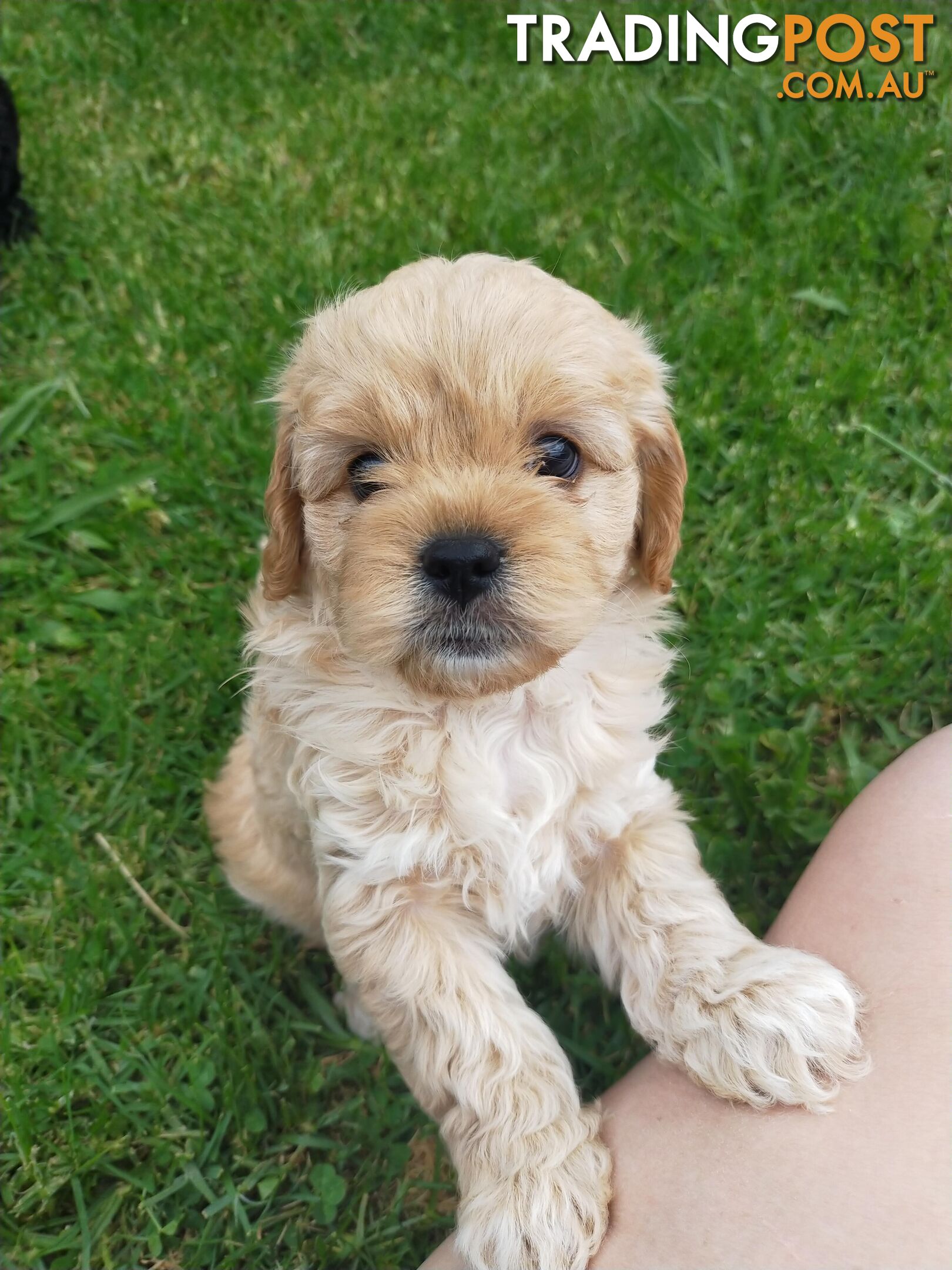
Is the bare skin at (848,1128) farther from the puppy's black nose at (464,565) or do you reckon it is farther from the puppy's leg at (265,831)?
the puppy's black nose at (464,565)

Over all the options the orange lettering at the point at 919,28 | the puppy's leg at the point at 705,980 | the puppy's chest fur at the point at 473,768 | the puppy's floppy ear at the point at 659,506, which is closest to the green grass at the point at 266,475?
the orange lettering at the point at 919,28

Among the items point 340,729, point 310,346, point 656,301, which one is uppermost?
point 310,346

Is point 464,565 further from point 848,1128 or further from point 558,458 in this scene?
point 848,1128

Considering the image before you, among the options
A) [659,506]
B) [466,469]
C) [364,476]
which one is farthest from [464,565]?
[659,506]

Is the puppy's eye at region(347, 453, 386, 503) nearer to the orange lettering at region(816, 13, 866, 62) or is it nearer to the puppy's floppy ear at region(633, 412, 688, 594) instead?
the puppy's floppy ear at region(633, 412, 688, 594)

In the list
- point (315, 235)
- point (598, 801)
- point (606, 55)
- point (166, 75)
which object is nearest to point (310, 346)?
point (598, 801)

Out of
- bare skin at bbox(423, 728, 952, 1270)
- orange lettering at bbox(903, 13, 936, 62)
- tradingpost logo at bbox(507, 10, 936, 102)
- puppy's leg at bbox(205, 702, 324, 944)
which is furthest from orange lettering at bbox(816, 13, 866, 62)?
puppy's leg at bbox(205, 702, 324, 944)

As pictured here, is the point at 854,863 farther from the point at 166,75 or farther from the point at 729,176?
the point at 166,75
